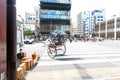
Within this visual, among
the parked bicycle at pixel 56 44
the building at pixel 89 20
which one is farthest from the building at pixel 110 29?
the parked bicycle at pixel 56 44

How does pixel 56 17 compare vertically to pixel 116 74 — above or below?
above

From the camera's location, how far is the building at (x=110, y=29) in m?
95.8

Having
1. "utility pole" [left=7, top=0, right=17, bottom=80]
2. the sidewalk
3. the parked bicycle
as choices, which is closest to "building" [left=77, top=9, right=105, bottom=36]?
the parked bicycle

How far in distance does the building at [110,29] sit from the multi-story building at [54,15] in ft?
86.4

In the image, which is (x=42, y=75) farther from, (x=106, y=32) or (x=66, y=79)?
(x=106, y=32)

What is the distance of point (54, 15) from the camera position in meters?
77.6

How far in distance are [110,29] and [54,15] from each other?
36.2m

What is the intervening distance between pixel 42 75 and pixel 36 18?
99.4m

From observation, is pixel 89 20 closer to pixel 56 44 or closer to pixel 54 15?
pixel 54 15

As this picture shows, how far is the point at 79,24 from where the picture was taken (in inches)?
7003

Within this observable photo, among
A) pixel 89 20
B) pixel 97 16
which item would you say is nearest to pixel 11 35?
pixel 97 16

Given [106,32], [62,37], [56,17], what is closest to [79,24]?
[106,32]

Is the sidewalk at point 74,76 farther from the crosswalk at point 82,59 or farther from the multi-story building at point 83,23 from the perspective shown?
the multi-story building at point 83,23

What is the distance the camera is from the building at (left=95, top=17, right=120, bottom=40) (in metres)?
95.8
